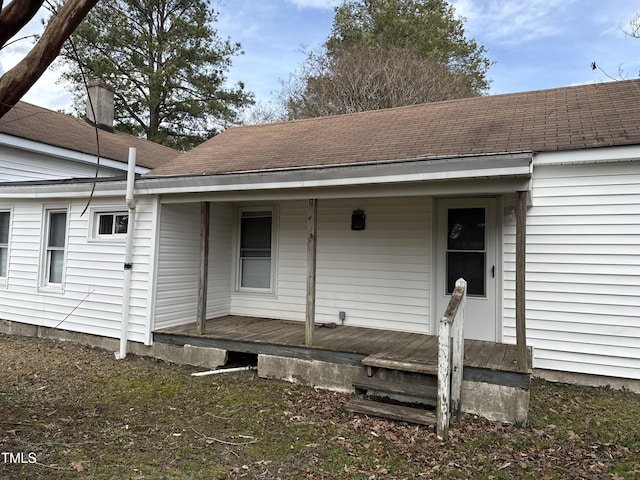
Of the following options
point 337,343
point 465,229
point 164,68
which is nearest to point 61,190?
point 337,343

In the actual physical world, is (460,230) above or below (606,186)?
below

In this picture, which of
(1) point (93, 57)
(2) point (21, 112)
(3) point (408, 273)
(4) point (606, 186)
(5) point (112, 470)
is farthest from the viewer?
(1) point (93, 57)

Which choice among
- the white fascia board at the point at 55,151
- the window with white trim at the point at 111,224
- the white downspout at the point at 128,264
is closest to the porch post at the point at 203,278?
the white downspout at the point at 128,264

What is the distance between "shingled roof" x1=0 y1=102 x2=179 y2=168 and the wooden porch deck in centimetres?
624

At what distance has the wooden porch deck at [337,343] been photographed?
178 inches

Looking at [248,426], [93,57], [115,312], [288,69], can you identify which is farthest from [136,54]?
[248,426]

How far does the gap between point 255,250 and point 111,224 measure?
7.82 feet

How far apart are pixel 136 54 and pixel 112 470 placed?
19273 mm

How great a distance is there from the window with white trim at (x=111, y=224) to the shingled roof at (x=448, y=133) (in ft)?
3.58

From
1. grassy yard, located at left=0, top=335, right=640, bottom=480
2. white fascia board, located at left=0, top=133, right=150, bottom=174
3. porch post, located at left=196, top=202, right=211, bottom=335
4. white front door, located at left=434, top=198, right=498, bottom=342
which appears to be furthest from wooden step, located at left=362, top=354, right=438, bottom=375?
white fascia board, located at left=0, top=133, right=150, bottom=174

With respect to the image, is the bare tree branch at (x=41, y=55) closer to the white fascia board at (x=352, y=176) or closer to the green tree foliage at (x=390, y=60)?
the white fascia board at (x=352, y=176)

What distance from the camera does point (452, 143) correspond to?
19.0ft

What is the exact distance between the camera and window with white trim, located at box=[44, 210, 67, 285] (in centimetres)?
725

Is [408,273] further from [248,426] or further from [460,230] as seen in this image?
[248,426]
